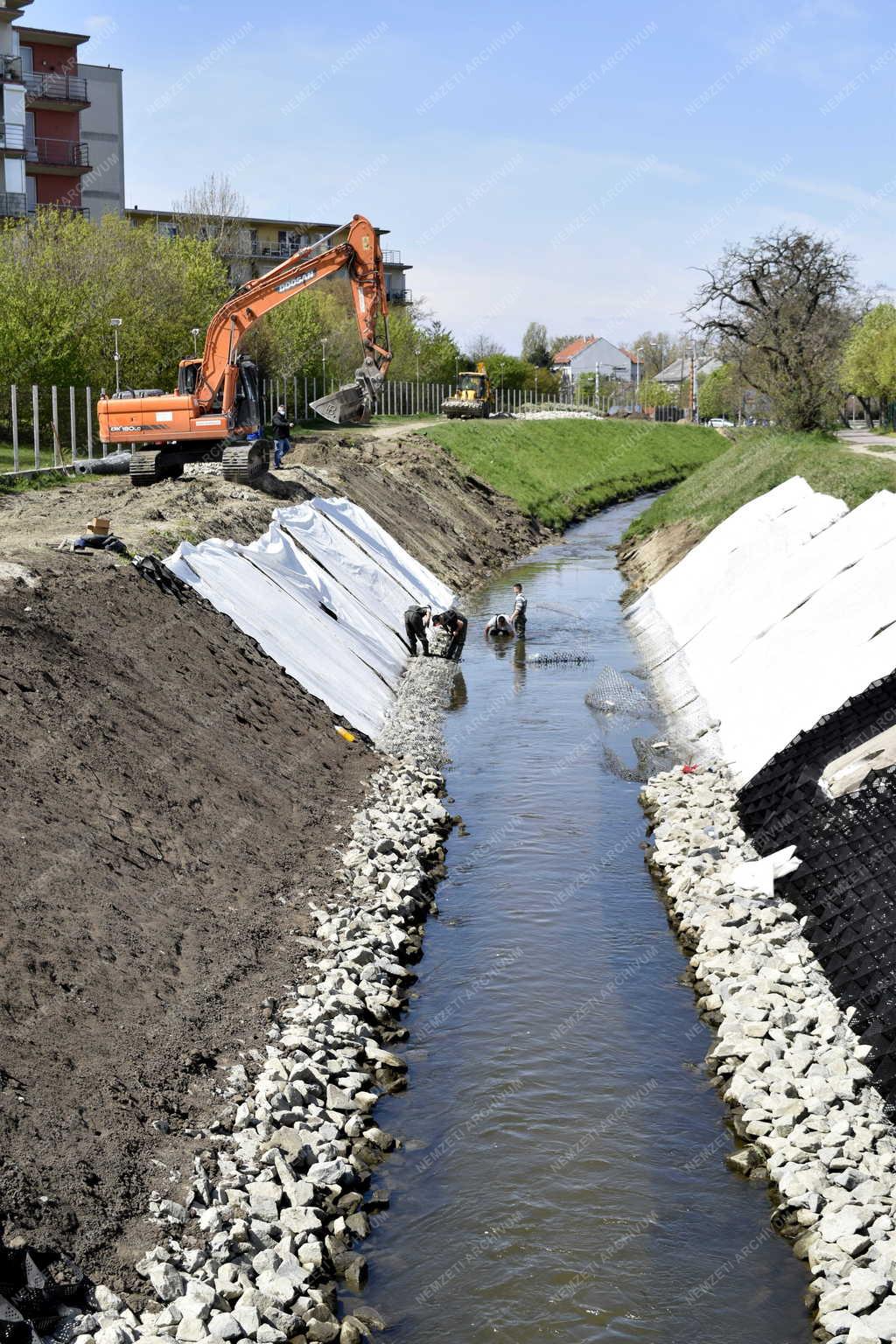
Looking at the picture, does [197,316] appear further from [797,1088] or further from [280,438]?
[797,1088]

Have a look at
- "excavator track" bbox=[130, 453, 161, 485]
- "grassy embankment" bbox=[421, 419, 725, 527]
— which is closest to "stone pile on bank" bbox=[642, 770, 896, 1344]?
"excavator track" bbox=[130, 453, 161, 485]

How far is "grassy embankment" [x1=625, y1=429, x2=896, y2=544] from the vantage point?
133 ft

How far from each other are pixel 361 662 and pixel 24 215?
46674 millimetres

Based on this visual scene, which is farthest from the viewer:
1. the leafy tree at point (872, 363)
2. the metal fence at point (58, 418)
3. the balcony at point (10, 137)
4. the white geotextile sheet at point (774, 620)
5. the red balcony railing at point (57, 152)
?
the leafy tree at point (872, 363)

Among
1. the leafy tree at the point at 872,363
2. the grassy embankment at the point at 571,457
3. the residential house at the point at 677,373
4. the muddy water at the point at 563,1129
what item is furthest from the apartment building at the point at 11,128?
the residential house at the point at 677,373

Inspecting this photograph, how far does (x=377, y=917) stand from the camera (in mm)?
16812

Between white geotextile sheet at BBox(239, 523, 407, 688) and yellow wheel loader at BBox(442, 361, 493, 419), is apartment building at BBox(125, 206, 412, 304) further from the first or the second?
white geotextile sheet at BBox(239, 523, 407, 688)

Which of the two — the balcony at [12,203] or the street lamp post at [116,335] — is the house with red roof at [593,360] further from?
the street lamp post at [116,335]

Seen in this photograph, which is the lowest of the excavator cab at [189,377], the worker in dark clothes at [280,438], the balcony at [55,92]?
the worker in dark clothes at [280,438]

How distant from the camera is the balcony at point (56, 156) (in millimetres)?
72938

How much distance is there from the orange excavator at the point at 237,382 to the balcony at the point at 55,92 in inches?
1725

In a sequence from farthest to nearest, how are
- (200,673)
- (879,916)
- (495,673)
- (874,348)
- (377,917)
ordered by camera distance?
1. (874,348)
2. (495,673)
3. (200,673)
4. (377,917)
5. (879,916)

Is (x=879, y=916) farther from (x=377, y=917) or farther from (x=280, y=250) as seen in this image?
(x=280, y=250)

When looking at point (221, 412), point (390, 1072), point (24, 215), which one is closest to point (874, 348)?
point (24, 215)
